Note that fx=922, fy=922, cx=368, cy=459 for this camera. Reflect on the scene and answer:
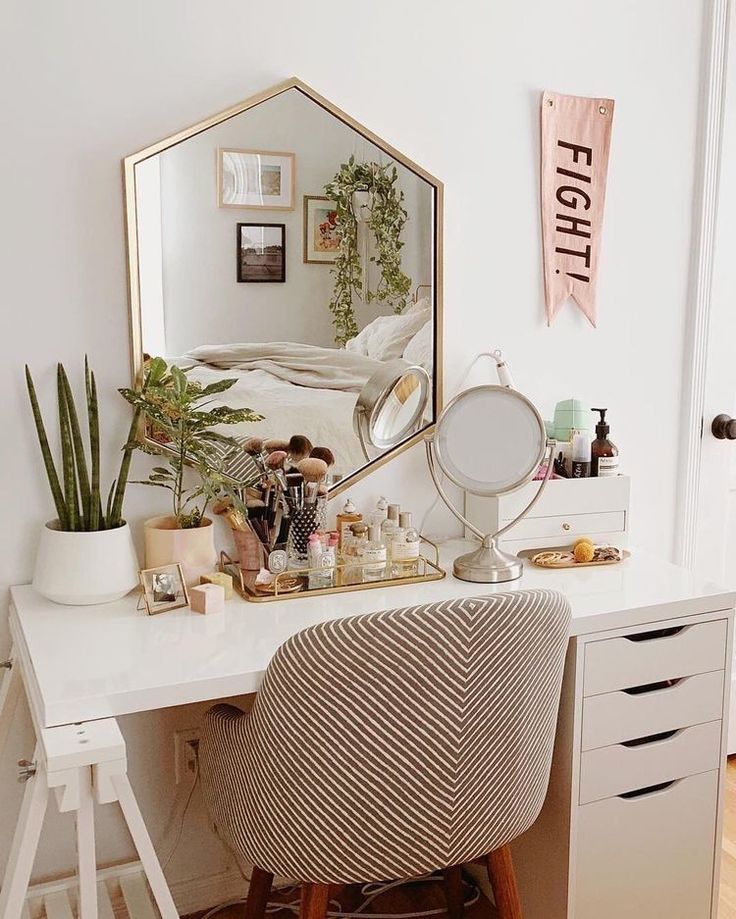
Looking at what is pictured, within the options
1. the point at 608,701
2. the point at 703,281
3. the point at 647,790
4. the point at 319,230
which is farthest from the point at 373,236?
the point at 647,790

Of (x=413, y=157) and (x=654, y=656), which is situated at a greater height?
(x=413, y=157)

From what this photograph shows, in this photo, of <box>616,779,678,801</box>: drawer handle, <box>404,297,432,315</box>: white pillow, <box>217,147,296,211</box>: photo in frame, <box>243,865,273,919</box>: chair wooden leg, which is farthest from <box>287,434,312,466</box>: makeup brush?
<box>616,779,678,801</box>: drawer handle

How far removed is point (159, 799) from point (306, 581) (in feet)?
2.00

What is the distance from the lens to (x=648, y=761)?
170 centimetres

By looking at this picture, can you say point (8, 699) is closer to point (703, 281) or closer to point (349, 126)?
point (349, 126)

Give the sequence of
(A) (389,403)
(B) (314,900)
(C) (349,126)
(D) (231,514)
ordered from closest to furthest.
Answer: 1. (B) (314,900)
2. (D) (231,514)
3. (C) (349,126)
4. (A) (389,403)

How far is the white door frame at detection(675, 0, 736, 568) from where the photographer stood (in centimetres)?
221

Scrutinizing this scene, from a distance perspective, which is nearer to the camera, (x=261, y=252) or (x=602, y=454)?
(x=261, y=252)

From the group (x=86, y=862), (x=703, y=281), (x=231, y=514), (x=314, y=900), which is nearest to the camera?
(x=86, y=862)

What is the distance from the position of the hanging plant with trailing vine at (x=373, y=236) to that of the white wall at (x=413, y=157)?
0.10 m

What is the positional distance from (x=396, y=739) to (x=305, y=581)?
50 centimetres

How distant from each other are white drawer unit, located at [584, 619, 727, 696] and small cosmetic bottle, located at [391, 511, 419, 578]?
0.37 metres

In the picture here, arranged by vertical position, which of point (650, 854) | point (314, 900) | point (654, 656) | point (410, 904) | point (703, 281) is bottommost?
point (410, 904)

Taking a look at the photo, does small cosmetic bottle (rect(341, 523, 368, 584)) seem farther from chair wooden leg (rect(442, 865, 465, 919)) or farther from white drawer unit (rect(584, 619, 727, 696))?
chair wooden leg (rect(442, 865, 465, 919))
